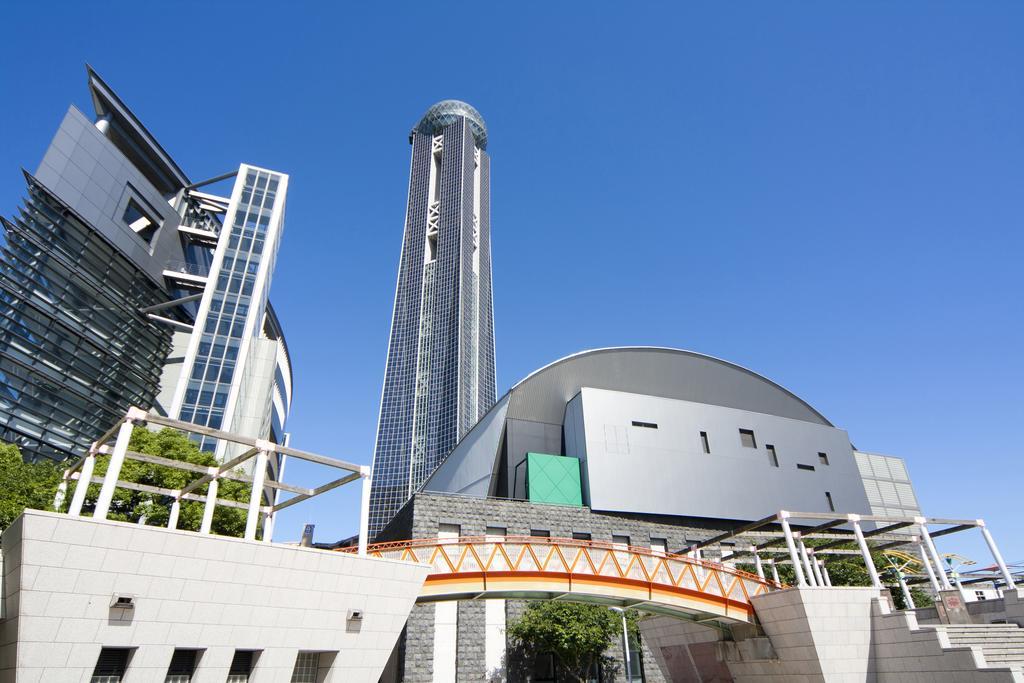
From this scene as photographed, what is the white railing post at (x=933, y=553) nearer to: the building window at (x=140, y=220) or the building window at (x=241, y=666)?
the building window at (x=241, y=666)

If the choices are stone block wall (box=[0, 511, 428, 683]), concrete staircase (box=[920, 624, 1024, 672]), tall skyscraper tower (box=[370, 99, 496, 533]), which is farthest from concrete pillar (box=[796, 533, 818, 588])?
tall skyscraper tower (box=[370, 99, 496, 533])

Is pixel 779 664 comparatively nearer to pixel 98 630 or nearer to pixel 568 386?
pixel 98 630

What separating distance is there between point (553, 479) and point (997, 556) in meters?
21.5

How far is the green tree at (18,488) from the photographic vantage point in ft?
67.4

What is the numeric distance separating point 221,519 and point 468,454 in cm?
2033

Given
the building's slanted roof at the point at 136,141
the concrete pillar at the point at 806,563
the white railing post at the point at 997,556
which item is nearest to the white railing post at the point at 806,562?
the concrete pillar at the point at 806,563

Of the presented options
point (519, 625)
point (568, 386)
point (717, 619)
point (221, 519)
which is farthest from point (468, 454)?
point (717, 619)

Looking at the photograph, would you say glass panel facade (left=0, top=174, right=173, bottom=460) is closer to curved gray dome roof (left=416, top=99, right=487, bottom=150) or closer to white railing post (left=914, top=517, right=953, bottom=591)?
white railing post (left=914, top=517, right=953, bottom=591)

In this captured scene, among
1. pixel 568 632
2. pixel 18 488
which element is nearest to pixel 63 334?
pixel 18 488

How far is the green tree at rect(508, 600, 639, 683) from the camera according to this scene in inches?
1132

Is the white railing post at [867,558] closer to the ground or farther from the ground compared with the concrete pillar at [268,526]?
closer to the ground

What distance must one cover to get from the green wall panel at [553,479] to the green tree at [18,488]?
922 inches

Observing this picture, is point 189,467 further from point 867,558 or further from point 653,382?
point 653,382

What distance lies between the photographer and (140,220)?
156 ft
